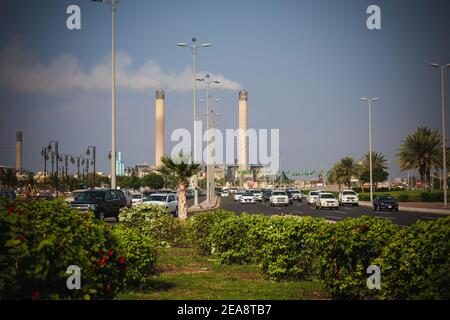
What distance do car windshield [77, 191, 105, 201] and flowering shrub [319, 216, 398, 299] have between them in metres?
26.5

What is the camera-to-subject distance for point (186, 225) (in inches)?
771

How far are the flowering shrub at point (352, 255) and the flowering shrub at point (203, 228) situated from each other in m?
8.10

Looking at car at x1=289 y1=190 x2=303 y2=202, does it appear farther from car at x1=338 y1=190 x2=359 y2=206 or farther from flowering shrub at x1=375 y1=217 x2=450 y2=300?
flowering shrub at x1=375 y1=217 x2=450 y2=300

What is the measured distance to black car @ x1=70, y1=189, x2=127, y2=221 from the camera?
1328 inches

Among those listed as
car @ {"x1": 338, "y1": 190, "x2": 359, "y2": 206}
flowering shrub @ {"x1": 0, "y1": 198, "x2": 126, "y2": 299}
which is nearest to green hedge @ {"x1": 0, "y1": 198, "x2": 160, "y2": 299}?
flowering shrub @ {"x1": 0, "y1": 198, "x2": 126, "y2": 299}

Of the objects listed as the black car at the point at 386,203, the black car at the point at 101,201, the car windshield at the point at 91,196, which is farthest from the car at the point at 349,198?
the car windshield at the point at 91,196

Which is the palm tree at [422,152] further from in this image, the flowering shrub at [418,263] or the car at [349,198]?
the flowering shrub at [418,263]

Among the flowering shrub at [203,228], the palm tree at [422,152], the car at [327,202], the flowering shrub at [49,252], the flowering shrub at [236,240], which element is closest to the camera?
the flowering shrub at [49,252]

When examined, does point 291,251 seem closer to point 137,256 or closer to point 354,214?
point 137,256

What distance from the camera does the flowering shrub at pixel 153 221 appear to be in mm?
18641

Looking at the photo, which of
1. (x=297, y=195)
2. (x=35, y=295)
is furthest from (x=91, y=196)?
(x=297, y=195)

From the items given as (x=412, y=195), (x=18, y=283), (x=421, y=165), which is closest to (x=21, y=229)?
(x=18, y=283)

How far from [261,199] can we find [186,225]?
66710 mm

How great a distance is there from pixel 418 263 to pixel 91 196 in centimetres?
2904
